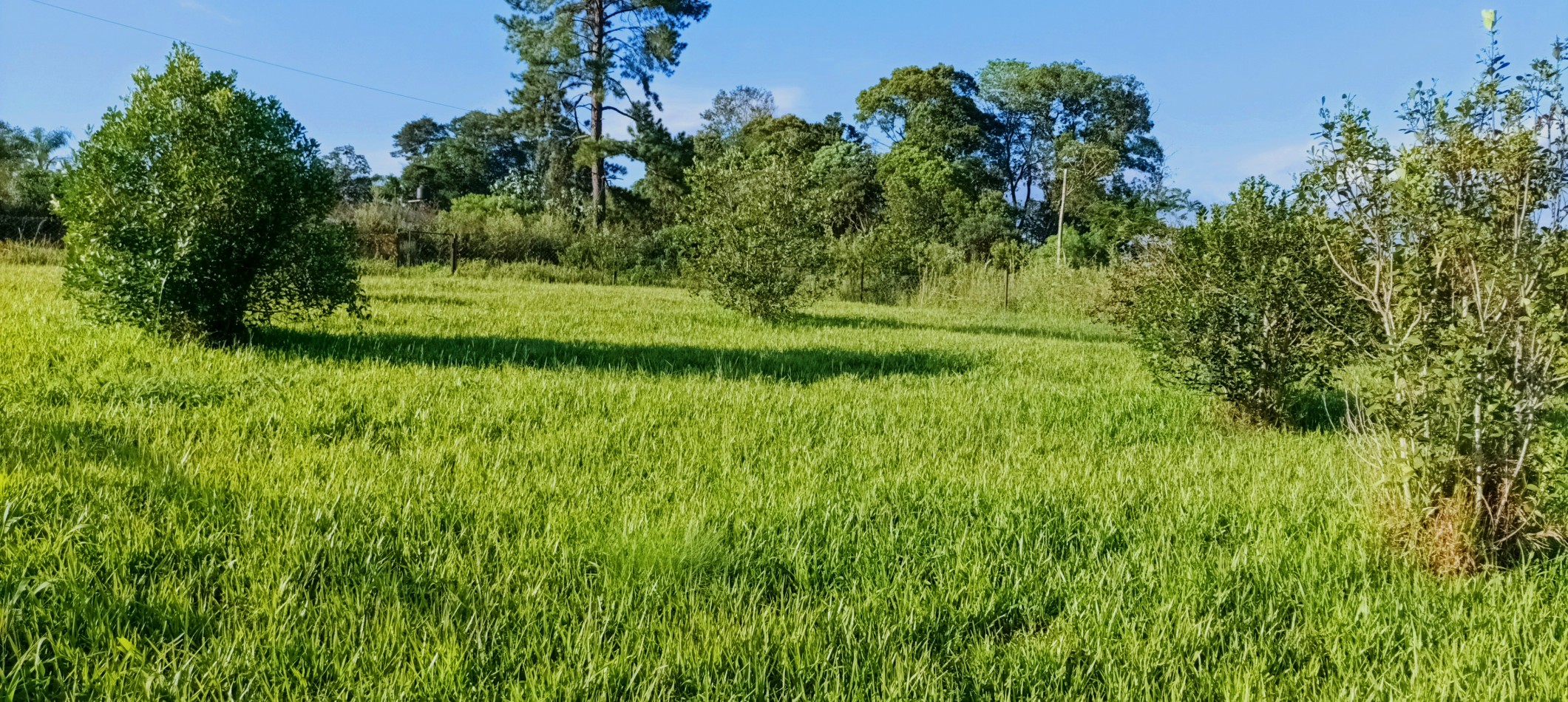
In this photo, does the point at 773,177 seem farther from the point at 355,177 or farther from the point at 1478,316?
the point at 355,177

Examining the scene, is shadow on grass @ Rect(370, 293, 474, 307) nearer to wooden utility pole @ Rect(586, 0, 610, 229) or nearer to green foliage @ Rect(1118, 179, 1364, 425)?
green foliage @ Rect(1118, 179, 1364, 425)

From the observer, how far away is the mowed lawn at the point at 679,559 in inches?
92.8

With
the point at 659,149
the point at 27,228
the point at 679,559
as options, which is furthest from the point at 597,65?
the point at 679,559

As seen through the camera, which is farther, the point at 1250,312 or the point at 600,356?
the point at 600,356

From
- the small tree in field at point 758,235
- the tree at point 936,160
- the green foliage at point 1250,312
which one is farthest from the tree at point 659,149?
the green foliage at point 1250,312

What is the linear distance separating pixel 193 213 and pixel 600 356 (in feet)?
11.9

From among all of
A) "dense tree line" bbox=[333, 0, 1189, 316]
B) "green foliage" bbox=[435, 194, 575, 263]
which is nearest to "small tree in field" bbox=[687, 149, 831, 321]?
"dense tree line" bbox=[333, 0, 1189, 316]

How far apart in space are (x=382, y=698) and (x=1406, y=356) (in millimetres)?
3489

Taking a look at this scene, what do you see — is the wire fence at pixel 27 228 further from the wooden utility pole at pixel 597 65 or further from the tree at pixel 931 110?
the tree at pixel 931 110

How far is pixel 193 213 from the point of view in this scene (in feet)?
23.9

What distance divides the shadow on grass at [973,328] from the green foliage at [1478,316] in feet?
36.2

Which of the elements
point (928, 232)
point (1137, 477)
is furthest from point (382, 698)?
point (928, 232)

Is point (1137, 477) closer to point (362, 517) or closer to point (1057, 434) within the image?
Answer: point (1057, 434)

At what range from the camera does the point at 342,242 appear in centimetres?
822
